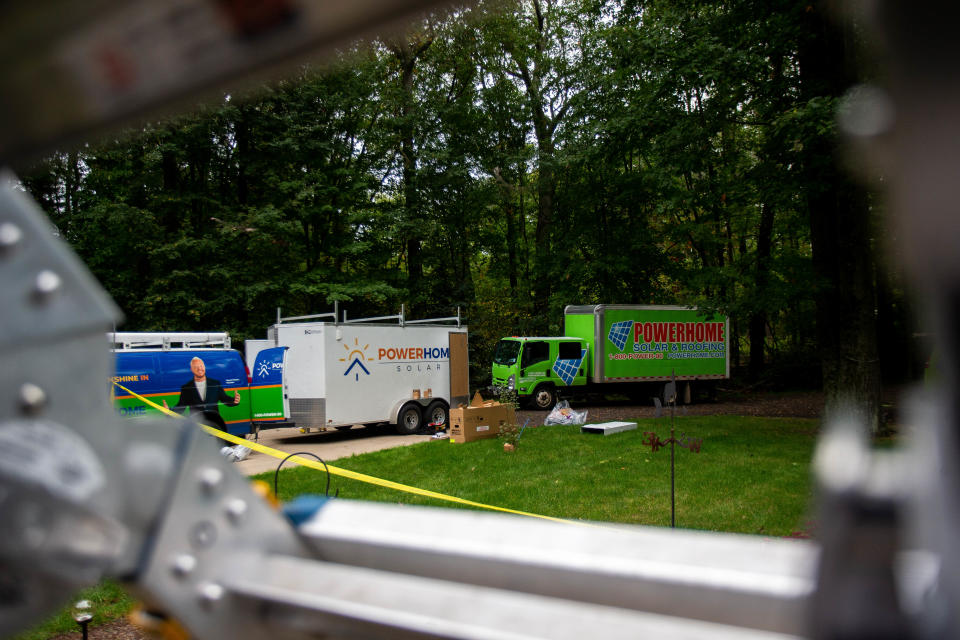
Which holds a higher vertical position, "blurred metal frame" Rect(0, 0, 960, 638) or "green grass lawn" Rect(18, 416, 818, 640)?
"blurred metal frame" Rect(0, 0, 960, 638)

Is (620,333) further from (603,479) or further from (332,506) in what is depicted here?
(332,506)

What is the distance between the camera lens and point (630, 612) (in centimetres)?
83

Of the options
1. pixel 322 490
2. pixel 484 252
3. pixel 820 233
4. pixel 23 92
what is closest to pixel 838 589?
pixel 23 92

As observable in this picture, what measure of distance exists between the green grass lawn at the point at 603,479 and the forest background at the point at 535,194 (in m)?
2.38

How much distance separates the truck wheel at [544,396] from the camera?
20750 millimetres

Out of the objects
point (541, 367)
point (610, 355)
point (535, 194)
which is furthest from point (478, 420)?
point (535, 194)

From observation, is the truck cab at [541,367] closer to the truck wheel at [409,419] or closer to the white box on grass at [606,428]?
the truck wheel at [409,419]

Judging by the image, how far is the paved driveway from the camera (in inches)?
508

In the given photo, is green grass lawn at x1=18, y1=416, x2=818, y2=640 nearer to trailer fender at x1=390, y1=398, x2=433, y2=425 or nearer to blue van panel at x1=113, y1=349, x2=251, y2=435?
trailer fender at x1=390, y1=398, x2=433, y2=425

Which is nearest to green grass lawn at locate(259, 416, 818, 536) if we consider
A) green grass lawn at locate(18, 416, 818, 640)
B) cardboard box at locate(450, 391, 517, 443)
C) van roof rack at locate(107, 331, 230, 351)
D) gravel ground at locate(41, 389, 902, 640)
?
green grass lawn at locate(18, 416, 818, 640)

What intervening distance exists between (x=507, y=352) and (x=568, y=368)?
1.98 meters

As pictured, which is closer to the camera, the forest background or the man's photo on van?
the forest background

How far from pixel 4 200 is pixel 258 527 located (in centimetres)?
65

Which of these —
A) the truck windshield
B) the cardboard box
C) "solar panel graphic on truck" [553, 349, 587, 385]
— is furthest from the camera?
"solar panel graphic on truck" [553, 349, 587, 385]
